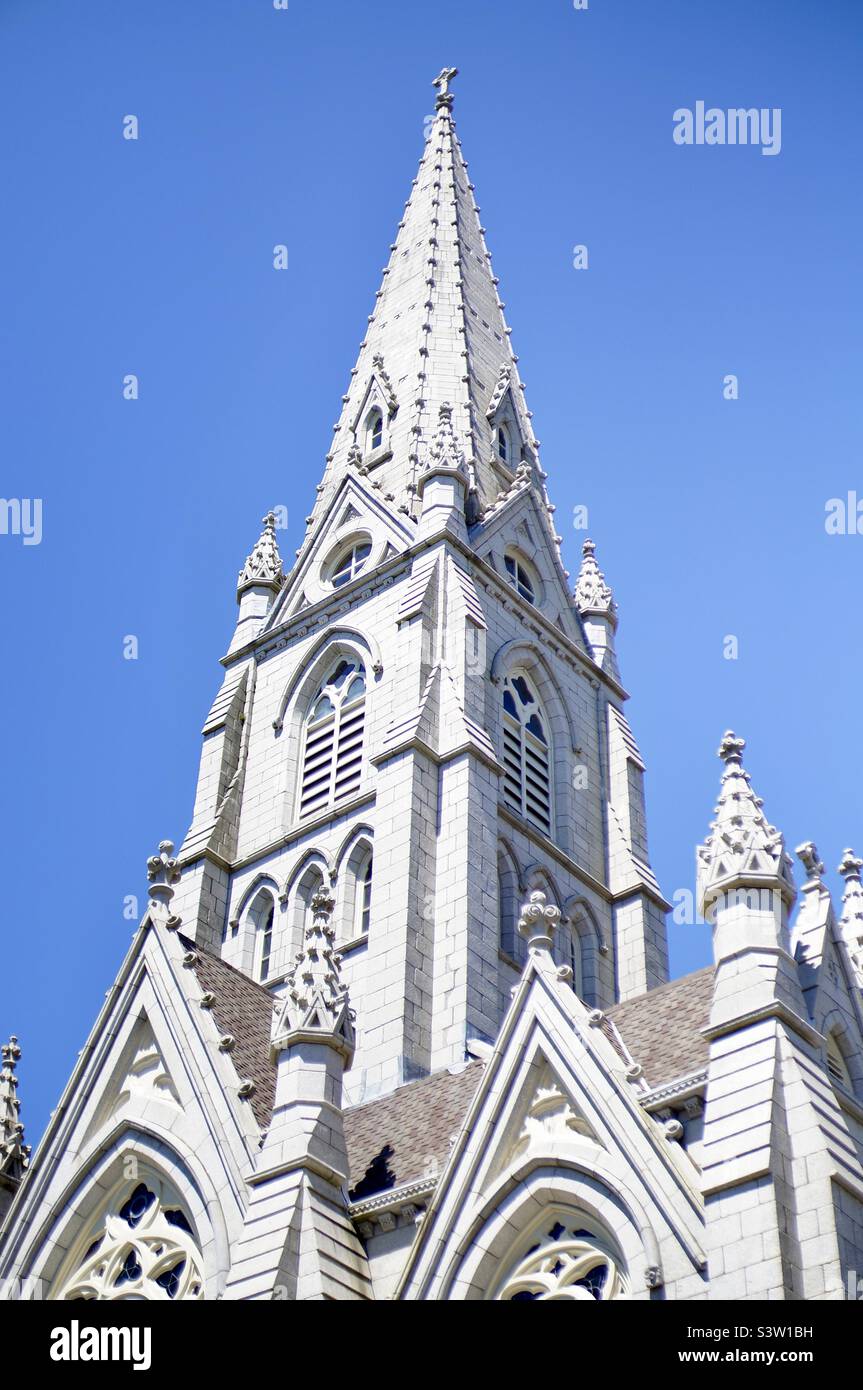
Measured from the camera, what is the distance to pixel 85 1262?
2583 cm

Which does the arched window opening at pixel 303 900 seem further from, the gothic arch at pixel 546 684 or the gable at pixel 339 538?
the gable at pixel 339 538

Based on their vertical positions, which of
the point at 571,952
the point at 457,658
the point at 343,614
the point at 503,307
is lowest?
the point at 571,952

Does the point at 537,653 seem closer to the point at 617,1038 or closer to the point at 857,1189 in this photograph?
the point at 617,1038

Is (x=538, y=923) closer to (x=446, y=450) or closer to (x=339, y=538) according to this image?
(x=446, y=450)

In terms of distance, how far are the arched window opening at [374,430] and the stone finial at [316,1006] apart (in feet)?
81.9

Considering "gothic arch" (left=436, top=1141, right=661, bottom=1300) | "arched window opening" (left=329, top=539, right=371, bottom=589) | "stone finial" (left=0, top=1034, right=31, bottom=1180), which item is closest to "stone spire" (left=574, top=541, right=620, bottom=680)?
"arched window opening" (left=329, top=539, right=371, bottom=589)

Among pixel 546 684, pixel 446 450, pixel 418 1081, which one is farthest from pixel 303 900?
pixel 446 450

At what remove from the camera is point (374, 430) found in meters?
49.4

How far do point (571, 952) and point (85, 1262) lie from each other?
1526cm

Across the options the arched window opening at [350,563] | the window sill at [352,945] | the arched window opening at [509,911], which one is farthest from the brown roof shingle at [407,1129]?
the arched window opening at [350,563]

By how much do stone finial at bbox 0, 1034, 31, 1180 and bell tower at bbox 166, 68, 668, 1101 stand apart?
5987 mm

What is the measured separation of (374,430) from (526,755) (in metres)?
12.3
